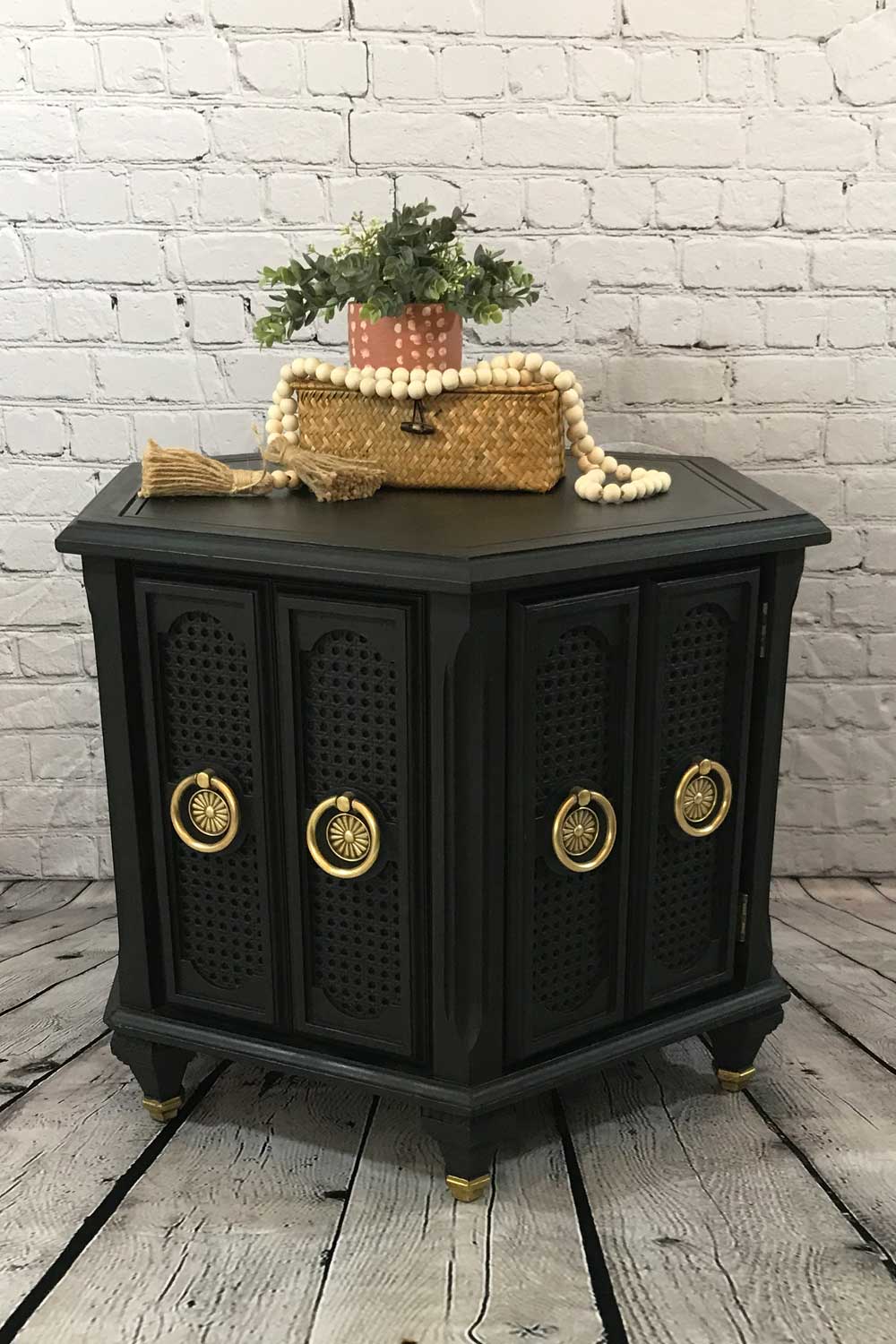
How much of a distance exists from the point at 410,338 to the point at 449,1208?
3.36ft

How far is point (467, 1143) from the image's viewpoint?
4.47ft

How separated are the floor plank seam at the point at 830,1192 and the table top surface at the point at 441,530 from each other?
0.71m

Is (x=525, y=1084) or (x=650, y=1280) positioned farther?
(x=525, y=1084)

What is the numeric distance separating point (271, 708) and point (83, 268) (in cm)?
104

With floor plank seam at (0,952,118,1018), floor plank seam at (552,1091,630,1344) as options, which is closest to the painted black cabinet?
floor plank seam at (552,1091,630,1344)

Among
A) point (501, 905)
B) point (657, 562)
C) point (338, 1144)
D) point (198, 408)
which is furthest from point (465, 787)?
point (198, 408)

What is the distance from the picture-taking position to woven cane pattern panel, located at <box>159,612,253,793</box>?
1392 mm

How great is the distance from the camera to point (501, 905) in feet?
4.44

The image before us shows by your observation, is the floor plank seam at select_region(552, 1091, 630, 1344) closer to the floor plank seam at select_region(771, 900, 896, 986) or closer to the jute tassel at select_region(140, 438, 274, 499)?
the floor plank seam at select_region(771, 900, 896, 986)

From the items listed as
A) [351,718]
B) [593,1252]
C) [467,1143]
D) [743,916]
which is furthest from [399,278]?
[593,1252]

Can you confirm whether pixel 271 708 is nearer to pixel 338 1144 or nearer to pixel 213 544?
pixel 213 544

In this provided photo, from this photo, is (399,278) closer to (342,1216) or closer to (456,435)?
(456,435)

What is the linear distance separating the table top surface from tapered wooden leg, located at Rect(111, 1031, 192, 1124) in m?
0.61

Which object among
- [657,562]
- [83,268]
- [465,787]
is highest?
[83,268]
